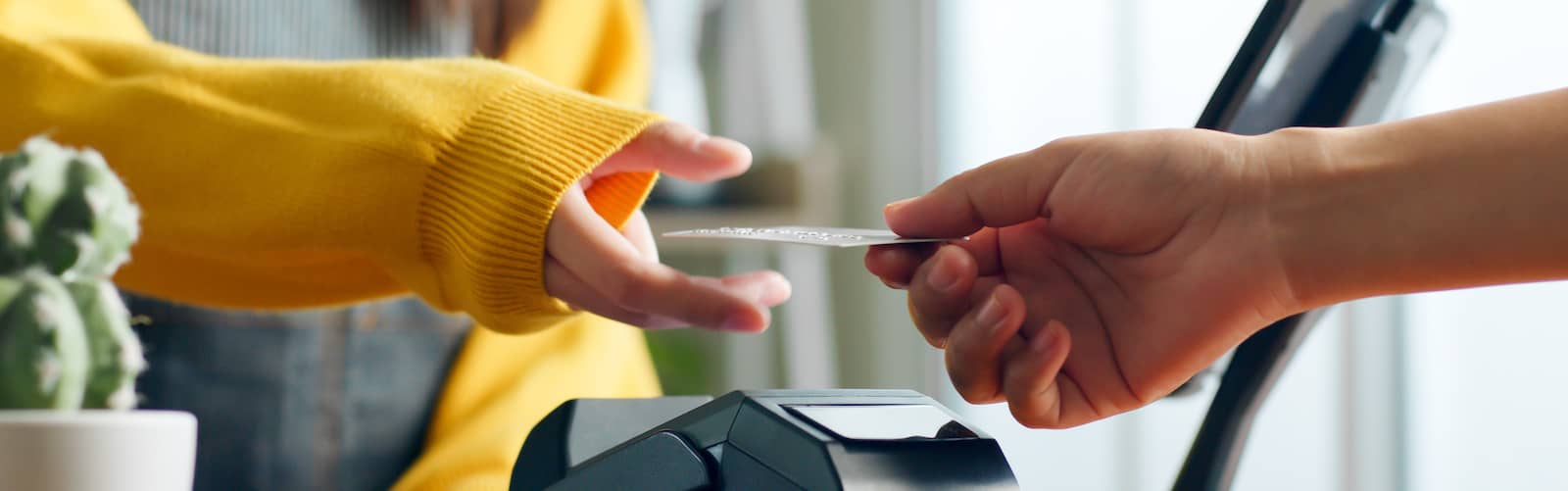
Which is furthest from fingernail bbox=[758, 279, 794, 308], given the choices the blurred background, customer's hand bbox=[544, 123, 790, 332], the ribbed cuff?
the blurred background

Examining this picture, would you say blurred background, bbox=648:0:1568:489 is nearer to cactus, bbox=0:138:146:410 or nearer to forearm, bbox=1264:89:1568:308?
forearm, bbox=1264:89:1568:308

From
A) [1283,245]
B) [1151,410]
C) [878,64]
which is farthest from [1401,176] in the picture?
[878,64]

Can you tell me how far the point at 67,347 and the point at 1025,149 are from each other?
1.66 metres

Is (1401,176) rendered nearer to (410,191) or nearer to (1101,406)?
(1101,406)

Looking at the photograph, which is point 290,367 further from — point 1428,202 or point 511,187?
point 1428,202

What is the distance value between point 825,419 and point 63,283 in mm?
Result: 252

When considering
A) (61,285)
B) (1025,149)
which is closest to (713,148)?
(61,285)

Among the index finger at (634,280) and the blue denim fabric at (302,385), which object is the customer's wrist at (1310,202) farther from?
the blue denim fabric at (302,385)

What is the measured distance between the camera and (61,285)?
0.38m

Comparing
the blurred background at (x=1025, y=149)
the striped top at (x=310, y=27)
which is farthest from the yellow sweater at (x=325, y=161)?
the blurred background at (x=1025, y=149)

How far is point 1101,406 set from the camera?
629 mm

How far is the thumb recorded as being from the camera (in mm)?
588

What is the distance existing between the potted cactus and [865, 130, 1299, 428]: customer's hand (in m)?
0.33

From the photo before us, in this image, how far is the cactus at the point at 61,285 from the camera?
1.21ft
